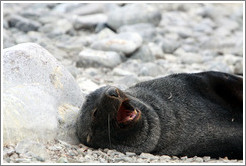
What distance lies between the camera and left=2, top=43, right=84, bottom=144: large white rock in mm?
4648

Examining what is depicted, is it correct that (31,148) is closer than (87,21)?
Yes

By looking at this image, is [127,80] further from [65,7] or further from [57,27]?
[65,7]

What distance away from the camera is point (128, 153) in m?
4.87

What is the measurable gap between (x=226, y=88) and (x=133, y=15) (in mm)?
7732

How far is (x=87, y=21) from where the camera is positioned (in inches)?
523

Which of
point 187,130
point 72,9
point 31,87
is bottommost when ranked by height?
point 72,9

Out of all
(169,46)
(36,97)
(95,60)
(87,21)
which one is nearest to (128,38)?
Answer: (95,60)

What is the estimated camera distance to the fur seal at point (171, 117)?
15.9ft

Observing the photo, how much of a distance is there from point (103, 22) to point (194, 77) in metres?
7.31

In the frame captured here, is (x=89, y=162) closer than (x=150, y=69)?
Yes

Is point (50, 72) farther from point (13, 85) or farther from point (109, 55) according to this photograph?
point (109, 55)

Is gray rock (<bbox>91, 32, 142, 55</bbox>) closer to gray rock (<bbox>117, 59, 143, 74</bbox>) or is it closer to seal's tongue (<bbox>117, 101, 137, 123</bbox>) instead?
gray rock (<bbox>117, 59, 143, 74</bbox>)

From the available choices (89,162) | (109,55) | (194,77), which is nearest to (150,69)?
(109,55)

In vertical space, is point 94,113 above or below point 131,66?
above
